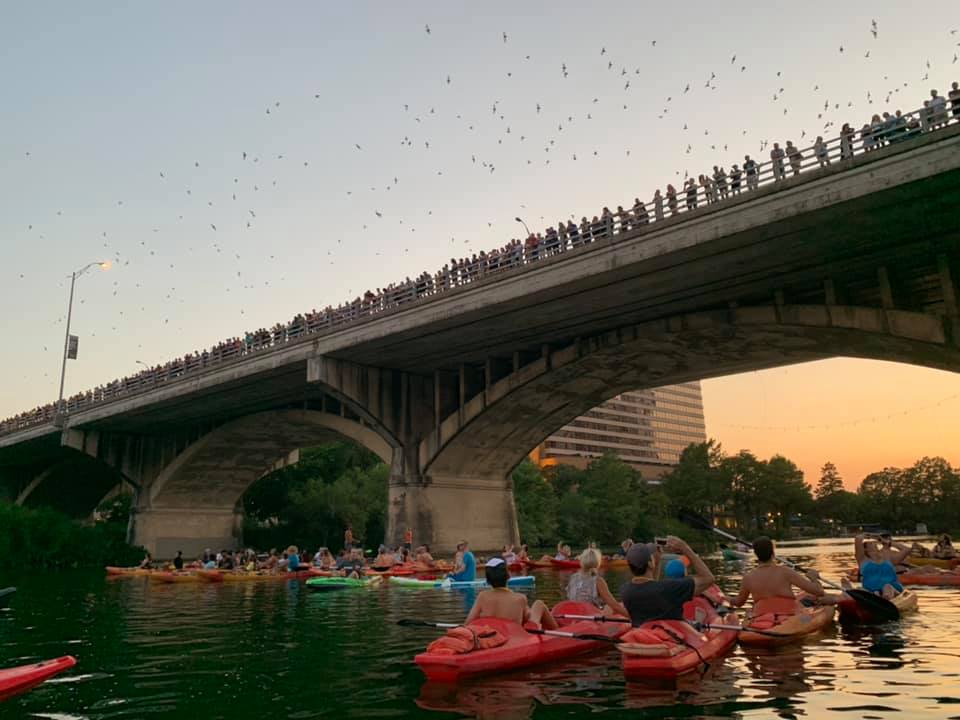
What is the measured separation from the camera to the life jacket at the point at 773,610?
10.7m

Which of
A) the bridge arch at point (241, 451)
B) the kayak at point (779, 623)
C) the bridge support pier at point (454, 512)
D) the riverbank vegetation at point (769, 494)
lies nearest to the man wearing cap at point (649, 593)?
the kayak at point (779, 623)

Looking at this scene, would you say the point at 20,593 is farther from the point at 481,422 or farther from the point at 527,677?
the point at 527,677

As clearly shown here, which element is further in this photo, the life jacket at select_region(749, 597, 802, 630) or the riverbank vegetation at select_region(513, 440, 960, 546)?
the riverbank vegetation at select_region(513, 440, 960, 546)

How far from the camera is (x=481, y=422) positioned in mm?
35812

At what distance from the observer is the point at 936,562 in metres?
24.5

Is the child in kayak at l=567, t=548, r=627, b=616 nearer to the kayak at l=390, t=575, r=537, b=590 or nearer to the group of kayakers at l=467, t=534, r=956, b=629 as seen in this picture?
the group of kayakers at l=467, t=534, r=956, b=629

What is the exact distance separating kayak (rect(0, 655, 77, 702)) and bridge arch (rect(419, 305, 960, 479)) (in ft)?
69.6

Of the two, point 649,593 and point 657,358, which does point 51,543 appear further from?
point 649,593

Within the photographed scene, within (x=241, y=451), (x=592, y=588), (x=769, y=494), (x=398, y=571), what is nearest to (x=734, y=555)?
(x=398, y=571)

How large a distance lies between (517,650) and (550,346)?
23632 mm

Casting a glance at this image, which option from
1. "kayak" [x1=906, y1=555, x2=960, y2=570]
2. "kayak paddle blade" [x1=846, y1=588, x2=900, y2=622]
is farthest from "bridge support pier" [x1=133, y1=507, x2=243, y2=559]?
"kayak paddle blade" [x1=846, y1=588, x2=900, y2=622]

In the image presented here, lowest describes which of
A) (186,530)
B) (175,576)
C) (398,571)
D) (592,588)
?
(398,571)

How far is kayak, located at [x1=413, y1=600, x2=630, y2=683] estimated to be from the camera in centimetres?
862

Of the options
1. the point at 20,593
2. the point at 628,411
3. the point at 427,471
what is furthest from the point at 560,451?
the point at 20,593
